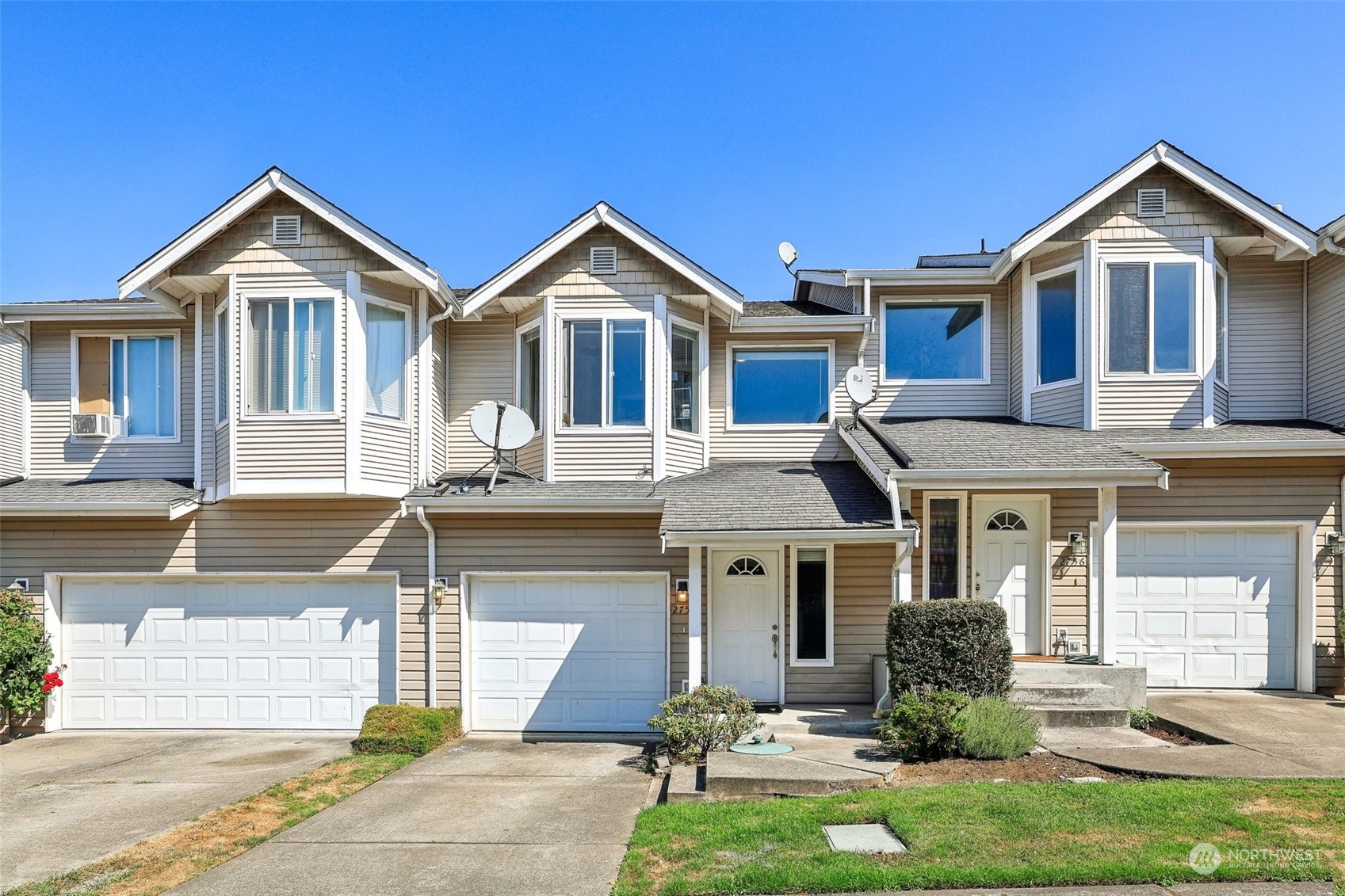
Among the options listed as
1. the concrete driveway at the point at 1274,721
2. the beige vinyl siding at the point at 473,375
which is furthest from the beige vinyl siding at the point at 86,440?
the concrete driveway at the point at 1274,721

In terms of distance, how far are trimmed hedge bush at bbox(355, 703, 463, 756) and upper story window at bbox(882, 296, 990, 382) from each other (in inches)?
308

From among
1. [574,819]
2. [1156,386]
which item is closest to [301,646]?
[574,819]

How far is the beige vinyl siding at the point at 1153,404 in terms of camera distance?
37.7 ft

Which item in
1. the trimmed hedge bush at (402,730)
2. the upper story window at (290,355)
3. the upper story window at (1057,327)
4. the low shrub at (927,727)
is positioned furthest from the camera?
the upper story window at (1057,327)

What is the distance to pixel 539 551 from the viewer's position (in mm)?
11234

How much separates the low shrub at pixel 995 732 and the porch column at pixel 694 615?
3.10m

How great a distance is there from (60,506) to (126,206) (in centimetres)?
487

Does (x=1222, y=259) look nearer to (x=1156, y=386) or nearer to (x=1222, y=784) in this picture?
(x=1156, y=386)

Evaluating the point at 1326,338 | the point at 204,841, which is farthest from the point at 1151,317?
the point at 204,841

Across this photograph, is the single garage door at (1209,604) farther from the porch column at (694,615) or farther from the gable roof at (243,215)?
the gable roof at (243,215)

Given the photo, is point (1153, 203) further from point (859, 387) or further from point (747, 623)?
point (747, 623)

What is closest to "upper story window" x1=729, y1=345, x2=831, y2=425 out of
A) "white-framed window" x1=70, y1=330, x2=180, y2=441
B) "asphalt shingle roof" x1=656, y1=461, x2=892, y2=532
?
"asphalt shingle roof" x1=656, y1=461, x2=892, y2=532

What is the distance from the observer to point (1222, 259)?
1200 cm

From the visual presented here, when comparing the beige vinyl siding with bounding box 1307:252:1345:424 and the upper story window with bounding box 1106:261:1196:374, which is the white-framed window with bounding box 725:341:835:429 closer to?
the upper story window with bounding box 1106:261:1196:374
